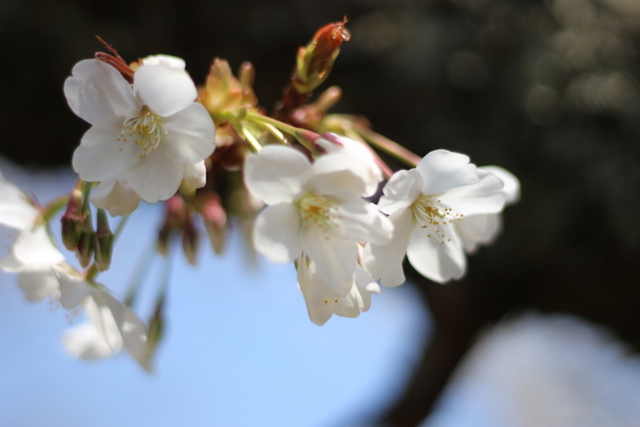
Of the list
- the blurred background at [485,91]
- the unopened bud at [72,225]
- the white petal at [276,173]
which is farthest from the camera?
the blurred background at [485,91]

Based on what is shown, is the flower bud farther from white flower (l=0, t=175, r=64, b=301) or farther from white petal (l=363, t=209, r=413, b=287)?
white flower (l=0, t=175, r=64, b=301)

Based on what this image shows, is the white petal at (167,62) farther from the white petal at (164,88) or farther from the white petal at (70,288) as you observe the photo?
the white petal at (70,288)

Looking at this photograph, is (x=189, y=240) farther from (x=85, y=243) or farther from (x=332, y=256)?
(x=332, y=256)

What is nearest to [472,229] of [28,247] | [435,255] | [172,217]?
[435,255]

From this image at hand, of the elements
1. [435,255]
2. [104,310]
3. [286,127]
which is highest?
[286,127]

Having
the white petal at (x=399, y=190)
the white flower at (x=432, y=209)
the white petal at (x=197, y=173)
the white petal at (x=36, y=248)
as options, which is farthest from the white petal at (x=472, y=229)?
the white petal at (x=36, y=248)

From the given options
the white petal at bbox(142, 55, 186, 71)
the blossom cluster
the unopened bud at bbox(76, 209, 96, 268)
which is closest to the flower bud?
the blossom cluster
